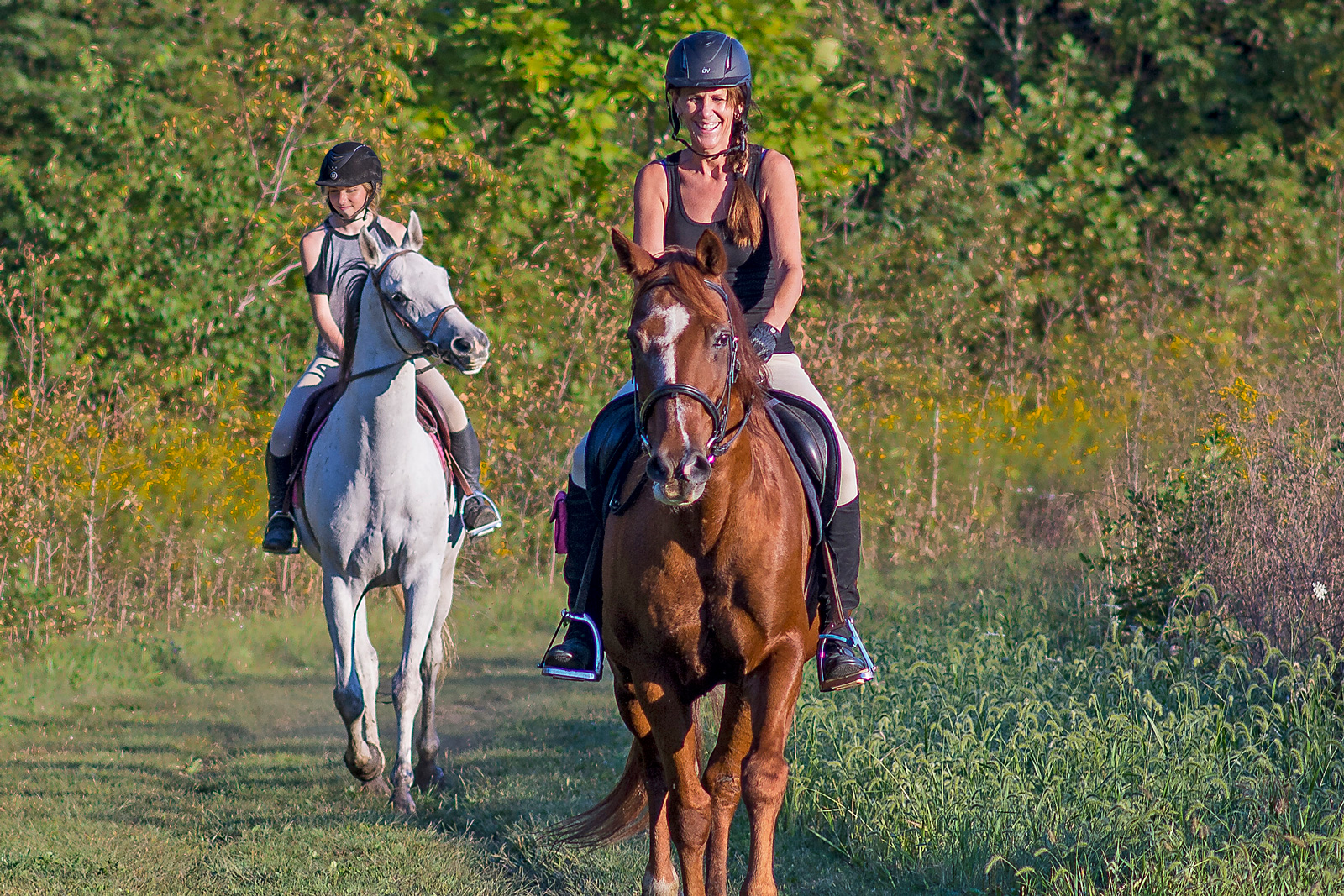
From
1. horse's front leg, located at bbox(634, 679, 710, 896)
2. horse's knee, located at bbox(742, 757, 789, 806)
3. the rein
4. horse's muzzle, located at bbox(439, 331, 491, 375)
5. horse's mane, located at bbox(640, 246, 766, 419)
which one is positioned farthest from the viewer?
the rein

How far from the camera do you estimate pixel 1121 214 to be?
63.1 ft

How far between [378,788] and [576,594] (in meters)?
2.70

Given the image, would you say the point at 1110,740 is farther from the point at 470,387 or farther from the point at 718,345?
the point at 470,387

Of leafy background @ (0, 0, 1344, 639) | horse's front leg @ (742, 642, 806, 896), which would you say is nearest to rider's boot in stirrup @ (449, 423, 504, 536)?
horse's front leg @ (742, 642, 806, 896)

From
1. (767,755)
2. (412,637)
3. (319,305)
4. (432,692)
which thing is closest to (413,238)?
(319,305)

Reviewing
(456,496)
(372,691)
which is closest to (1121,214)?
(456,496)

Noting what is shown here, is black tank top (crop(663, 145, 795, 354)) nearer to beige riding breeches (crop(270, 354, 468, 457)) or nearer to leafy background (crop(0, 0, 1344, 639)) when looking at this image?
beige riding breeches (crop(270, 354, 468, 457))

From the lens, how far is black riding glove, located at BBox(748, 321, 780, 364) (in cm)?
475

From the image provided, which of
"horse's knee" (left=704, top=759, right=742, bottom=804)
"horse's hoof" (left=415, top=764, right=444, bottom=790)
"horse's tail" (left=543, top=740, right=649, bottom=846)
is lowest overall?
"horse's hoof" (left=415, top=764, right=444, bottom=790)

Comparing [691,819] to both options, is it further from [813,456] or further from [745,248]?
[745,248]

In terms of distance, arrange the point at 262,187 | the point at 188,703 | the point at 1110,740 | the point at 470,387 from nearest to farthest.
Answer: the point at 1110,740
the point at 188,703
the point at 470,387
the point at 262,187

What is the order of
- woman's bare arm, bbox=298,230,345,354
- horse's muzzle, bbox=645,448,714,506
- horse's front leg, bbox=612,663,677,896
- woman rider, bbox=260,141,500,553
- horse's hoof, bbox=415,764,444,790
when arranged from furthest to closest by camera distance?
woman's bare arm, bbox=298,230,345,354 → woman rider, bbox=260,141,500,553 → horse's hoof, bbox=415,764,444,790 → horse's front leg, bbox=612,663,677,896 → horse's muzzle, bbox=645,448,714,506

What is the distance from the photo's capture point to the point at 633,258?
4.45 meters

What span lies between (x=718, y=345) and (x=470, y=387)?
9777 millimetres
